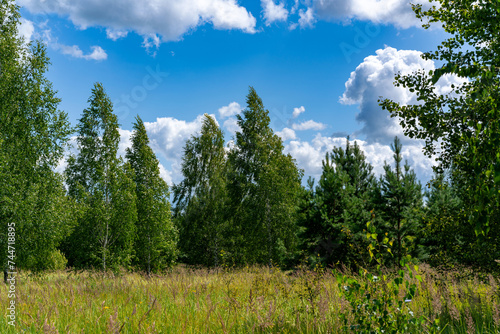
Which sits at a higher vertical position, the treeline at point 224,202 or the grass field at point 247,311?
the treeline at point 224,202

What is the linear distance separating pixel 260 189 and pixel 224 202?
402 cm

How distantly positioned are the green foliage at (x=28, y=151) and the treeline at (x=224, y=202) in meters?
0.04

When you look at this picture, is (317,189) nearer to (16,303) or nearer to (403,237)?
(403,237)

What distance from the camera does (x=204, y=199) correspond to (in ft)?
79.6

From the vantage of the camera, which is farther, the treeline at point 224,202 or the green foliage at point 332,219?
the green foliage at point 332,219

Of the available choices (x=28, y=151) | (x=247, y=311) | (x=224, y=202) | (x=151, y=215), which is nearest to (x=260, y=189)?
(x=224, y=202)

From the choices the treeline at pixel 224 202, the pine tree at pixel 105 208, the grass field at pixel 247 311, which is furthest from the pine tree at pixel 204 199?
the grass field at pixel 247 311

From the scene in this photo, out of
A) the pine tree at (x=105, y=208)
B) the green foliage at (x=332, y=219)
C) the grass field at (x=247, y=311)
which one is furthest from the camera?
the pine tree at (x=105, y=208)

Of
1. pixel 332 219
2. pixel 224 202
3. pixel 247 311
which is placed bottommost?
pixel 247 311

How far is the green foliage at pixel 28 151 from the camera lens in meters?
11.6

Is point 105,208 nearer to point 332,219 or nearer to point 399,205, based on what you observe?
point 332,219

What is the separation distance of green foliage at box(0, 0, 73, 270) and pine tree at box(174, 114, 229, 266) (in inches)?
462

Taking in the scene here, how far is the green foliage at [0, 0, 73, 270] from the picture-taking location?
11555mm

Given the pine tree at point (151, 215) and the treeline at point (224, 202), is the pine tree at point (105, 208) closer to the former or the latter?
the treeline at point (224, 202)
